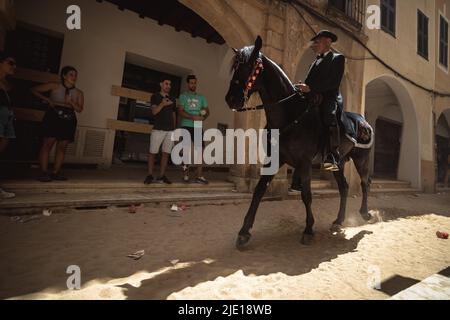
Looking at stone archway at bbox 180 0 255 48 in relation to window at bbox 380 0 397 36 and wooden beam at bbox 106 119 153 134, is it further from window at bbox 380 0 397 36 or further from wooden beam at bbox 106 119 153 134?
window at bbox 380 0 397 36

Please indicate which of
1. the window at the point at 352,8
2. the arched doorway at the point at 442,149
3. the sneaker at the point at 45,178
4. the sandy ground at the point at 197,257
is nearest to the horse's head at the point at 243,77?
the sandy ground at the point at 197,257

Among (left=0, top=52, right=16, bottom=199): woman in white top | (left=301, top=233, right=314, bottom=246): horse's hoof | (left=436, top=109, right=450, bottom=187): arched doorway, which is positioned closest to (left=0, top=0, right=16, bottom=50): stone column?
(left=0, top=52, right=16, bottom=199): woman in white top

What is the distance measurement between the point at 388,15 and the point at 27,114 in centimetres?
1323

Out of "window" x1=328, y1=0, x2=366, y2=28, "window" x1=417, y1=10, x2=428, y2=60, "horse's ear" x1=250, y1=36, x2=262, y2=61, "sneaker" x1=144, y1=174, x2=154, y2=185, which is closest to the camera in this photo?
"horse's ear" x1=250, y1=36, x2=262, y2=61

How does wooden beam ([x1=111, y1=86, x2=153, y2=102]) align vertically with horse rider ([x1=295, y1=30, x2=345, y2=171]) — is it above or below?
above

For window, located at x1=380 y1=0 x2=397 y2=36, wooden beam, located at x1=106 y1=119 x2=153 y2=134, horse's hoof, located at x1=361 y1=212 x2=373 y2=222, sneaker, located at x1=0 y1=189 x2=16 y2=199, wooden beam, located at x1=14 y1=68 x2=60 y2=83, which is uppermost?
window, located at x1=380 y1=0 x2=397 y2=36

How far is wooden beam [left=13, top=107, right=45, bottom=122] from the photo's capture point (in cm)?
567

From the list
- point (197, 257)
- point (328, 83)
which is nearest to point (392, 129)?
point (328, 83)

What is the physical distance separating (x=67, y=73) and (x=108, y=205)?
2629mm

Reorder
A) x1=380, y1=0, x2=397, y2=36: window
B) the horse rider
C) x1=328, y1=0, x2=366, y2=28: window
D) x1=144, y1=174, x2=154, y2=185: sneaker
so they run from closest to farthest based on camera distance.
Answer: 1. the horse rider
2. x1=144, y1=174, x2=154, y2=185: sneaker
3. x1=328, y1=0, x2=366, y2=28: window
4. x1=380, y1=0, x2=397, y2=36: window

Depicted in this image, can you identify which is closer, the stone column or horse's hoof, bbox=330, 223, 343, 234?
the stone column

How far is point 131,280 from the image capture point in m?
2.07

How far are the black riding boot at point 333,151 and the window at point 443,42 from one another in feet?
46.6

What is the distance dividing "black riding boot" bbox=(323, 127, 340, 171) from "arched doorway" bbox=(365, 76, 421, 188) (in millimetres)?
8108
